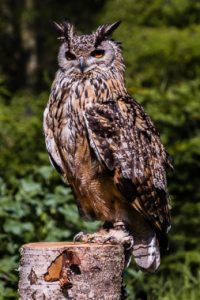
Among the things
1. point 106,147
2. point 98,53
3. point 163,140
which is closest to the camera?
point 106,147

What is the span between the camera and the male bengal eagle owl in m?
4.92

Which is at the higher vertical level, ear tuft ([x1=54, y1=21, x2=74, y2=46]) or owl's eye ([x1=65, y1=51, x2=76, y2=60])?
ear tuft ([x1=54, y1=21, x2=74, y2=46])

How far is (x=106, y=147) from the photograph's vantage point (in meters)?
4.88

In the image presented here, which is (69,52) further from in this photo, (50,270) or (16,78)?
(16,78)

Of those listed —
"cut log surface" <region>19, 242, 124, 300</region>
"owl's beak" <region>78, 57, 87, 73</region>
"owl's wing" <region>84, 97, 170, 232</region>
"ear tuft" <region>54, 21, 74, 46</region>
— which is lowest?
"cut log surface" <region>19, 242, 124, 300</region>

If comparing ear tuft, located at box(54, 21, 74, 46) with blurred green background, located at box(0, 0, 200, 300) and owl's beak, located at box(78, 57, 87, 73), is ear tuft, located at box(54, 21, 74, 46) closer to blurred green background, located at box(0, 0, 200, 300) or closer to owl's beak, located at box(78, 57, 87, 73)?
owl's beak, located at box(78, 57, 87, 73)

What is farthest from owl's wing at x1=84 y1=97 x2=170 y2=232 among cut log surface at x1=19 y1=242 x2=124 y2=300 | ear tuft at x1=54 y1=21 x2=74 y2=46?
cut log surface at x1=19 y1=242 x2=124 y2=300

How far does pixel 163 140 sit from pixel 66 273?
405 centimetres

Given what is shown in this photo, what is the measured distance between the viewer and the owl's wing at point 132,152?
4.89 metres

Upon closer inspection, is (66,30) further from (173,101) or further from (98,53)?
(173,101)

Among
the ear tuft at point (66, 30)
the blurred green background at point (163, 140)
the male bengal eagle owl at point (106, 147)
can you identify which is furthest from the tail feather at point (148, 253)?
the ear tuft at point (66, 30)

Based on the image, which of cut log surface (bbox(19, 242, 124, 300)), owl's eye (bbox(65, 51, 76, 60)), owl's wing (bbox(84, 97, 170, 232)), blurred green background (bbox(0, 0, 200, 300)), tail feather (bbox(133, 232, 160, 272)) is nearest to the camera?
cut log surface (bbox(19, 242, 124, 300))

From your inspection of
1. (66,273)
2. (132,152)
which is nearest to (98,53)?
(132,152)

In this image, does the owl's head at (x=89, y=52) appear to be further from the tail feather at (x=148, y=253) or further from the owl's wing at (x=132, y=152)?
the tail feather at (x=148, y=253)
